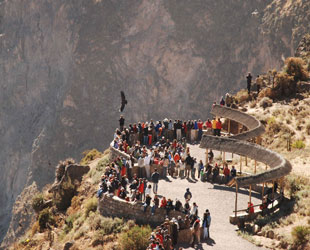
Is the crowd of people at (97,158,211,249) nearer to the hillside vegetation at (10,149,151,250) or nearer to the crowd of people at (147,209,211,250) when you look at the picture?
the crowd of people at (147,209,211,250)

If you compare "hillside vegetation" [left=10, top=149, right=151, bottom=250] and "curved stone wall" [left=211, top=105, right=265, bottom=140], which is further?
"curved stone wall" [left=211, top=105, right=265, bottom=140]

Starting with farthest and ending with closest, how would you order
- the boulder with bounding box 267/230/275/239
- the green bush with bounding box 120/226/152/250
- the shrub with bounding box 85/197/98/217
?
the shrub with bounding box 85/197/98/217 → the green bush with bounding box 120/226/152/250 → the boulder with bounding box 267/230/275/239

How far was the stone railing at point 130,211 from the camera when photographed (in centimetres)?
2338

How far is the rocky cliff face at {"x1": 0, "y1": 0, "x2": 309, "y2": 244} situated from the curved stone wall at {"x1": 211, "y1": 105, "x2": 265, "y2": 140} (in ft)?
205

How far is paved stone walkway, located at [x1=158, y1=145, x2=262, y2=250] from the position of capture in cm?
2109

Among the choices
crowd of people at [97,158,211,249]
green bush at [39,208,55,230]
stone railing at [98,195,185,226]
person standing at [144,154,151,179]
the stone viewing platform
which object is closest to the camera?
crowd of people at [97,158,211,249]

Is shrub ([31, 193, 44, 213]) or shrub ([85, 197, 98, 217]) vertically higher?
shrub ([85, 197, 98, 217])

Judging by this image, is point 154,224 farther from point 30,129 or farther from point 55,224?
point 30,129

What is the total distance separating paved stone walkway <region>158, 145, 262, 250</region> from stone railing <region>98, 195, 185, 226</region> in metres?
1.85

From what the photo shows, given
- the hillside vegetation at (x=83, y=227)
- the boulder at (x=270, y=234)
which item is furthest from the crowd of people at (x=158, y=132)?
the boulder at (x=270, y=234)

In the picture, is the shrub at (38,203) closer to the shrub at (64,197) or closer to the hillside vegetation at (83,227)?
the hillside vegetation at (83,227)

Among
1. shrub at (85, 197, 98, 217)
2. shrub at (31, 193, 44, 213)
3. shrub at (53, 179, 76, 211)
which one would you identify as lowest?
shrub at (31, 193, 44, 213)

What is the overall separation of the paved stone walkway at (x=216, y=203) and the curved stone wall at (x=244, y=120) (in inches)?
191

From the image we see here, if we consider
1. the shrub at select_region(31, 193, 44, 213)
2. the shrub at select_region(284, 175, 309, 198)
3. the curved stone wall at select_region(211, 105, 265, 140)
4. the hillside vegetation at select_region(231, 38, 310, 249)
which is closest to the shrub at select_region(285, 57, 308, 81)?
the hillside vegetation at select_region(231, 38, 310, 249)
